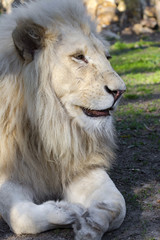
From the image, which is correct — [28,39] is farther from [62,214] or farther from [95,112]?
[62,214]

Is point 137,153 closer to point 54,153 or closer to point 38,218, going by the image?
point 54,153

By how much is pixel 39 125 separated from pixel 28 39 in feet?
1.84

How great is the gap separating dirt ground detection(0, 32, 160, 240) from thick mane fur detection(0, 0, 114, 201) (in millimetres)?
399

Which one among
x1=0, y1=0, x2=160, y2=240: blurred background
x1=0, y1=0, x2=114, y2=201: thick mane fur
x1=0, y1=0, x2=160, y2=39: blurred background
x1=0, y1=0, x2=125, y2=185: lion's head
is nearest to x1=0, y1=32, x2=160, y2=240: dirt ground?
x1=0, y1=0, x2=160, y2=240: blurred background

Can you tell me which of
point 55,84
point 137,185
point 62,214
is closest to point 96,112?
point 55,84

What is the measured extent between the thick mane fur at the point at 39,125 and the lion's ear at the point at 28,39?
0.04 m

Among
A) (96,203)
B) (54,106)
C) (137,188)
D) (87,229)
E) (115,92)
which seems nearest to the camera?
(87,229)

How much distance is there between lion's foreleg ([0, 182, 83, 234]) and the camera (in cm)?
253

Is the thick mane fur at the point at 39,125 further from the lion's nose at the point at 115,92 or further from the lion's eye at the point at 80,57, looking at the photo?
the lion's nose at the point at 115,92

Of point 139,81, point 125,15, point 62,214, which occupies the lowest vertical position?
point 125,15

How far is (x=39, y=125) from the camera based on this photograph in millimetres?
2951

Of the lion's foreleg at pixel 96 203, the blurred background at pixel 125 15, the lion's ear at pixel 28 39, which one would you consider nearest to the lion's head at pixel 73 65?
the lion's ear at pixel 28 39

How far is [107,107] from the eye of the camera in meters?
2.84

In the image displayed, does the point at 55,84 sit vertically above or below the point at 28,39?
below
